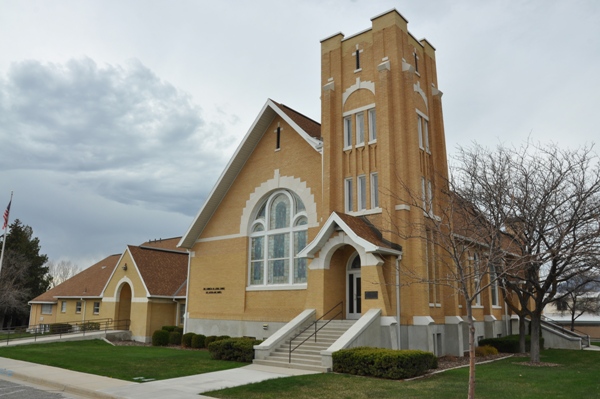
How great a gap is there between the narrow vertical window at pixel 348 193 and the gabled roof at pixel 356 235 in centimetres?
106

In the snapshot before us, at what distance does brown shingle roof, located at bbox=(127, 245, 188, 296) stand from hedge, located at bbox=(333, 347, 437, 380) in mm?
19201

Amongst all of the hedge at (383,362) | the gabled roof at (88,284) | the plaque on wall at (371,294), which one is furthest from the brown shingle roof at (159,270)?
the hedge at (383,362)

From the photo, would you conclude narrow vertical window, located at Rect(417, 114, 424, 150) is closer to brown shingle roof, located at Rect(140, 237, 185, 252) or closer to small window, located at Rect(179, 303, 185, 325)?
small window, located at Rect(179, 303, 185, 325)

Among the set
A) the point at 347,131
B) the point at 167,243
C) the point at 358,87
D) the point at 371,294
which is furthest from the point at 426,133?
the point at 167,243

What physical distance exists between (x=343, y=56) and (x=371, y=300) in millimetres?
12158

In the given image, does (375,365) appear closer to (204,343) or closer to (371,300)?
(371,300)

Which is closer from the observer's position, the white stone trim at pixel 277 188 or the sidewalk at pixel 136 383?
the sidewalk at pixel 136 383

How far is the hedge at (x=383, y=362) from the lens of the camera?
1544 cm

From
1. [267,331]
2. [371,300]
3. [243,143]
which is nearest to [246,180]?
[243,143]

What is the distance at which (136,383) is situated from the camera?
572 inches

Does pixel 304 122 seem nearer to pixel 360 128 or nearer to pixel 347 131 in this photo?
pixel 347 131

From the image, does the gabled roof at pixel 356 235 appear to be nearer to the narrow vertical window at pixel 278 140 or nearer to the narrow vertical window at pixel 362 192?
the narrow vertical window at pixel 362 192

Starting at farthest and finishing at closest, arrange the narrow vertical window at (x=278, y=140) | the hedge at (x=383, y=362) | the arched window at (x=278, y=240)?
the narrow vertical window at (x=278, y=140), the arched window at (x=278, y=240), the hedge at (x=383, y=362)

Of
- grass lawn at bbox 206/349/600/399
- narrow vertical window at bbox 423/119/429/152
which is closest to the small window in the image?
narrow vertical window at bbox 423/119/429/152
